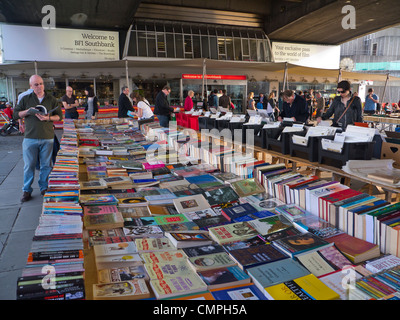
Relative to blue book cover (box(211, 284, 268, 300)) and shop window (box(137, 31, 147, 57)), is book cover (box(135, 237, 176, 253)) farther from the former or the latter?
shop window (box(137, 31, 147, 57))

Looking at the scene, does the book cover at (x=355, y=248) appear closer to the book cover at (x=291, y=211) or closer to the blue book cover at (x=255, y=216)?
the book cover at (x=291, y=211)

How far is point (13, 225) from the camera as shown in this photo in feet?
10.8

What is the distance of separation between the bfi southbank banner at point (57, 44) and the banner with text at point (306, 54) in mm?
9976

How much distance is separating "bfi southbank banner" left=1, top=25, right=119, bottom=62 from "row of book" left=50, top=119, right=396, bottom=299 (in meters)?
13.4

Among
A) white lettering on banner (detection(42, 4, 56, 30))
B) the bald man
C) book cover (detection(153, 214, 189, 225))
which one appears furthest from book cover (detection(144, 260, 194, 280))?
white lettering on banner (detection(42, 4, 56, 30))

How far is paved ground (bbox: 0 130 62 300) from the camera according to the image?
2.35 metres

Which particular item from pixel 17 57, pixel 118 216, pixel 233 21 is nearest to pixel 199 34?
pixel 233 21

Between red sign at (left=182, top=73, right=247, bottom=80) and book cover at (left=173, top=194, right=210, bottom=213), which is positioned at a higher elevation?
red sign at (left=182, top=73, right=247, bottom=80)

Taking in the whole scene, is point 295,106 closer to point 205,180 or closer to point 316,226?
point 205,180

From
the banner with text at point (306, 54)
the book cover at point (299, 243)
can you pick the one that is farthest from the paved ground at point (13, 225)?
the banner with text at point (306, 54)

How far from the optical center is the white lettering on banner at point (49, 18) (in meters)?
12.6
